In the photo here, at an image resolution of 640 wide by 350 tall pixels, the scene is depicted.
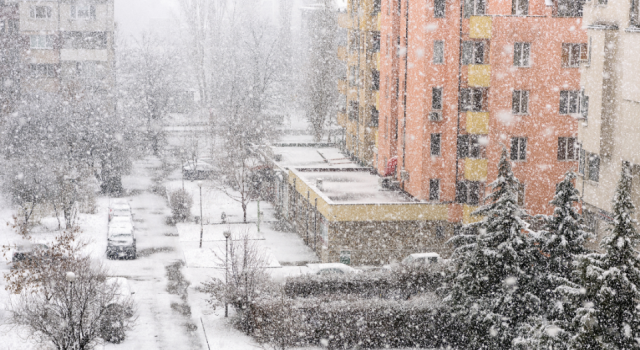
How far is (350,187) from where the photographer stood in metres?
34.9

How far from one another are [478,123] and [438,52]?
3.15 m

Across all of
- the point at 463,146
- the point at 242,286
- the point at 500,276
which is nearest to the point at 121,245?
the point at 242,286

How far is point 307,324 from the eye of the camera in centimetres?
2267

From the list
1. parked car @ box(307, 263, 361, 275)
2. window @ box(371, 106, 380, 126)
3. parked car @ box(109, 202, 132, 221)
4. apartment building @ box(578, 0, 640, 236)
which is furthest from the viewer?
window @ box(371, 106, 380, 126)

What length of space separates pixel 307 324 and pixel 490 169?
469 inches

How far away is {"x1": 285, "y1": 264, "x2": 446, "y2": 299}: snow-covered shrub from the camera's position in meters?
25.6

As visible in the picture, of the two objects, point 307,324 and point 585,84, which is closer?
point 307,324

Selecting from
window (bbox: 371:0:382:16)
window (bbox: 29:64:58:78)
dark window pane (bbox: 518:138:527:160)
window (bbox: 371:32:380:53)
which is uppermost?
window (bbox: 371:0:382:16)

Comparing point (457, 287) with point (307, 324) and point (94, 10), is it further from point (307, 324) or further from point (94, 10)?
point (94, 10)

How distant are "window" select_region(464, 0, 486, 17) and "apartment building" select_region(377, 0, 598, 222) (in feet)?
0.12

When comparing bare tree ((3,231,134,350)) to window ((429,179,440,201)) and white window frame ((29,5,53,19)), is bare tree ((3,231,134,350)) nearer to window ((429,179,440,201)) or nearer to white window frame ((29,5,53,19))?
window ((429,179,440,201))

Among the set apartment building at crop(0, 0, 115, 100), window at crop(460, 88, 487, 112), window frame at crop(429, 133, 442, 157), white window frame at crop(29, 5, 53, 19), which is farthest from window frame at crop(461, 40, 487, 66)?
white window frame at crop(29, 5, 53, 19)

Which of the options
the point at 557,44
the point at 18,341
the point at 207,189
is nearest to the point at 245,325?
the point at 18,341

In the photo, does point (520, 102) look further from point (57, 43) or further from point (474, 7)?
point (57, 43)
